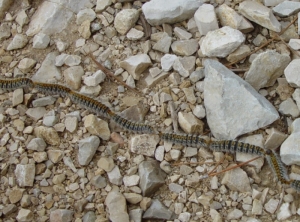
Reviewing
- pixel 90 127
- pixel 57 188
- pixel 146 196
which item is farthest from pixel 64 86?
pixel 146 196

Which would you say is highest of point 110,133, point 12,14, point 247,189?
point 12,14

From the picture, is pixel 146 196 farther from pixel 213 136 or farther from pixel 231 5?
pixel 231 5

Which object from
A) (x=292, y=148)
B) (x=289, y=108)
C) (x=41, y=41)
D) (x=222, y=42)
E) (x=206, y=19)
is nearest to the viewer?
(x=292, y=148)

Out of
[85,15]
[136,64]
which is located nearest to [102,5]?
[85,15]

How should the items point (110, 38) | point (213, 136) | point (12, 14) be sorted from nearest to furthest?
point (213, 136)
point (110, 38)
point (12, 14)

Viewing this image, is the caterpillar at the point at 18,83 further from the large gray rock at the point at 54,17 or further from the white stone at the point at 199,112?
the white stone at the point at 199,112

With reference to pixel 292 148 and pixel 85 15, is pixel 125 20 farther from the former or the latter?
pixel 292 148
